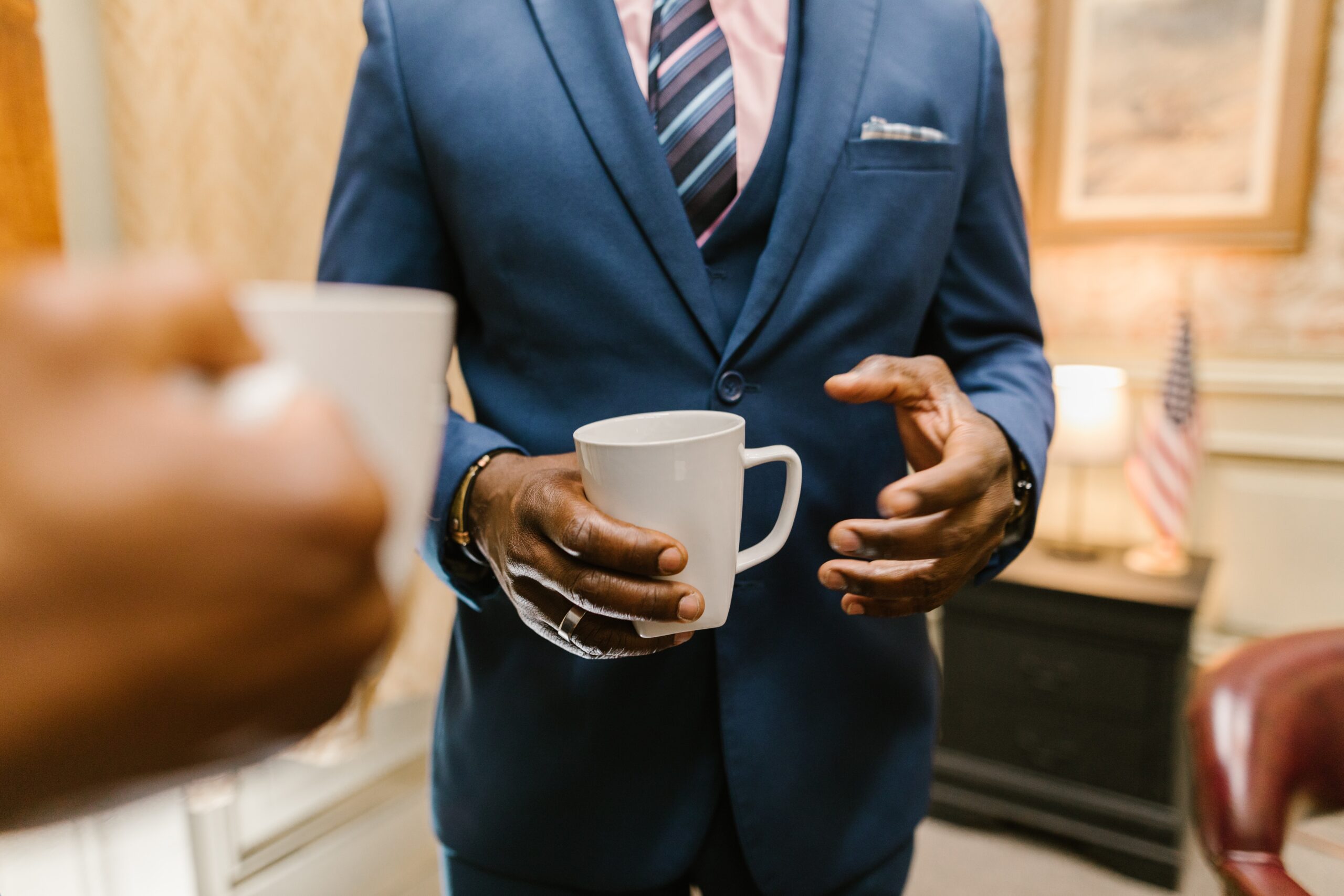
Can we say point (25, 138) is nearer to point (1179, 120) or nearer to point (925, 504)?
point (925, 504)

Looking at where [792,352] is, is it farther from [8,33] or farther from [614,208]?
[8,33]

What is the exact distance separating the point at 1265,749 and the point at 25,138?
4.66 ft

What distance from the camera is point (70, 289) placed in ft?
0.44

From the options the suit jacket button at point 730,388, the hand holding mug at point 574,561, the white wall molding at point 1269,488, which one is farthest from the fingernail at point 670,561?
the white wall molding at point 1269,488

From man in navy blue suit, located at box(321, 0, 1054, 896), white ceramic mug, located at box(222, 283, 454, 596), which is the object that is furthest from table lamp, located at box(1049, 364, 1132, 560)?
white ceramic mug, located at box(222, 283, 454, 596)

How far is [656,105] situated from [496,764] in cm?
60

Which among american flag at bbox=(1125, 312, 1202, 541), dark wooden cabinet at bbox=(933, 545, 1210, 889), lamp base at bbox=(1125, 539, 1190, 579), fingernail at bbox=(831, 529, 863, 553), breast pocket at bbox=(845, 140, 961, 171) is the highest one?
breast pocket at bbox=(845, 140, 961, 171)

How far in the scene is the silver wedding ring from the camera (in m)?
0.53

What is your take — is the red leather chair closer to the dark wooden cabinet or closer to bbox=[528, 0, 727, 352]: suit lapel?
bbox=[528, 0, 727, 352]: suit lapel

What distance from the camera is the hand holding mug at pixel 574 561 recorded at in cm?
47

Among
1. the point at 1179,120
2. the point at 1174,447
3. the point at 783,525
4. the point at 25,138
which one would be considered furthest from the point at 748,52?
the point at 1179,120

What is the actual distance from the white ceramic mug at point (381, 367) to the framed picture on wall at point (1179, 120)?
2.50 m

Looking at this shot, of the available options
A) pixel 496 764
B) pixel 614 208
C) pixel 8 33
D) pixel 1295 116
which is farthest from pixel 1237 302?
pixel 8 33

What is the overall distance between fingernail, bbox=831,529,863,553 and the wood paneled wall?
931 millimetres
